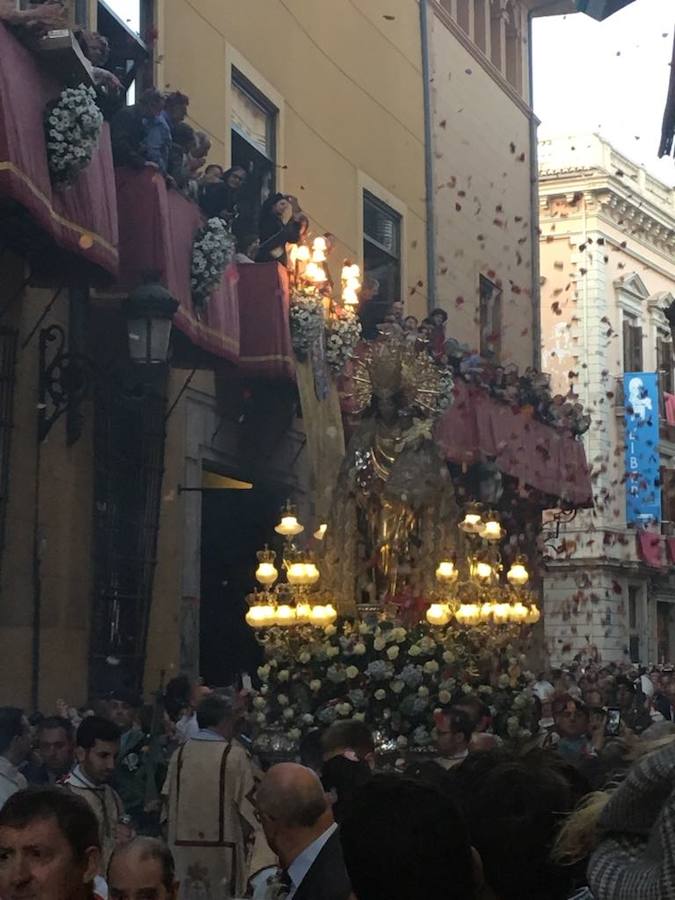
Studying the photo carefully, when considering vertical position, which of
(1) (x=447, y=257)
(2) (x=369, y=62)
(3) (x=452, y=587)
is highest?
(2) (x=369, y=62)

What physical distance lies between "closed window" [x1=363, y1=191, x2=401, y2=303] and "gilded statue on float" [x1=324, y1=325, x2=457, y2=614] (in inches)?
382

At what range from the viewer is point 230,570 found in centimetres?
1916

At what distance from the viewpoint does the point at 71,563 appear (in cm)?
1377

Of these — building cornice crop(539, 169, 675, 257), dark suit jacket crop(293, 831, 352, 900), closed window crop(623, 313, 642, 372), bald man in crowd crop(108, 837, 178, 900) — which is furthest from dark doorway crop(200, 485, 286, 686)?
closed window crop(623, 313, 642, 372)

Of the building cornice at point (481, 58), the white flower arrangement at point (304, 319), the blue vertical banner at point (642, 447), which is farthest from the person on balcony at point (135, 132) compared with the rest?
the blue vertical banner at point (642, 447)

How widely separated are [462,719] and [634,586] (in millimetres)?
36104

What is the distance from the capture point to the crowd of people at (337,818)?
110 inches

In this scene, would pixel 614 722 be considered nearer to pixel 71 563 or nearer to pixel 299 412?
pixel 71 563

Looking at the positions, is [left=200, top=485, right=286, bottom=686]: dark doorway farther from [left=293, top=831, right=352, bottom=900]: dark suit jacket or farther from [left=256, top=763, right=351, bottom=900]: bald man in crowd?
[left=293, top=831, right=352, bottom=900]: dark suit jacket

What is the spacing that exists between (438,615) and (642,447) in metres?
32.2

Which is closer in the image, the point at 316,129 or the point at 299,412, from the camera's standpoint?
the point at 299,412

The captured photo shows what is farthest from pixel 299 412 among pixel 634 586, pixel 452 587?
pixel 634 586

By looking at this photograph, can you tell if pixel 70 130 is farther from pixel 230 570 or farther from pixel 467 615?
pixel 230 570

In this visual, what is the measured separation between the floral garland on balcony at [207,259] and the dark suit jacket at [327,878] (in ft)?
31.0
